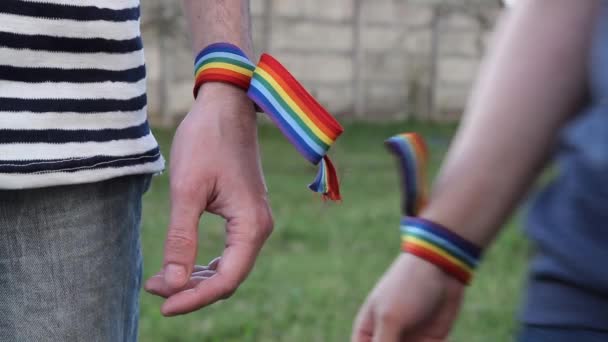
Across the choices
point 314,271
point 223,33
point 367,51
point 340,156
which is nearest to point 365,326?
point 223,33

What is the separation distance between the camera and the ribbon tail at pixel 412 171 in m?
1.08

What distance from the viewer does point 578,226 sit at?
97 centimetres

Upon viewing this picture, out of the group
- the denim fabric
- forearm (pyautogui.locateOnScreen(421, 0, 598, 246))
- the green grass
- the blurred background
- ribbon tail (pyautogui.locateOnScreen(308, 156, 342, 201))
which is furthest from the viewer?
the blurred background

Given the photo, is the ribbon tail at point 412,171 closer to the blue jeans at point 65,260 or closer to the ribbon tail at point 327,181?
the ribbon tail at point 327,181

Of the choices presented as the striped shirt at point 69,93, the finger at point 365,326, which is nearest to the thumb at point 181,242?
the striped shirt at point 69,93

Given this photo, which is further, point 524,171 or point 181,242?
point 181,242

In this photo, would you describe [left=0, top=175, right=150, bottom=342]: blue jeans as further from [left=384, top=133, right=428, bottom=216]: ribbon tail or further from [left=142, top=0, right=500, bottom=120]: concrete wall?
[left=142, top=0, right=500, bottom=120]: concrete wall

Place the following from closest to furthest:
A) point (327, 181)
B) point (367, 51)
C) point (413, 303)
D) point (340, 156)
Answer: point (413, 303)
point (327, 181)
point (340, 156)
point (367, 51)

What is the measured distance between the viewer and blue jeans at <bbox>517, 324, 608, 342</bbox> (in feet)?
3.22

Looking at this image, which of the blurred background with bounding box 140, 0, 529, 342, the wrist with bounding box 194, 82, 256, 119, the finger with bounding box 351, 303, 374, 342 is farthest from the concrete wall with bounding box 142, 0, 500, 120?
the finger with bounding box 351, 303, 374, 342

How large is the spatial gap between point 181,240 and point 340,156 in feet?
26.1

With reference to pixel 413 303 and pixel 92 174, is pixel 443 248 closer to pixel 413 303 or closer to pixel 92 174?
pixel 413 303

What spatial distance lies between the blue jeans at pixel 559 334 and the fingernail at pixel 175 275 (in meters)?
0.58

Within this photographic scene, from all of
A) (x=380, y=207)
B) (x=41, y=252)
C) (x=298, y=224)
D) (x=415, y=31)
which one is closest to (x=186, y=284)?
(x=41, y=252)
